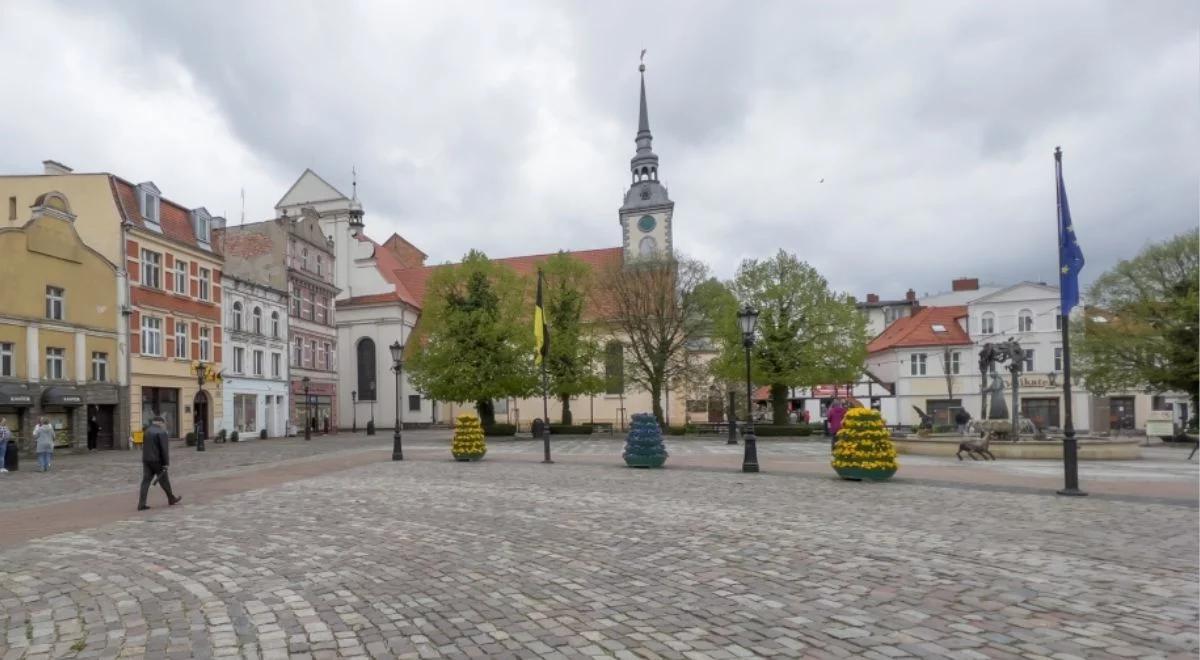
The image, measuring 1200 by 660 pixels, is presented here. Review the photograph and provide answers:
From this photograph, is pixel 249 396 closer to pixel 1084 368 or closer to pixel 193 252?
pixel 193 252

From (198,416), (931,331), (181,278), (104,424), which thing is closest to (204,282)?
(181,278)

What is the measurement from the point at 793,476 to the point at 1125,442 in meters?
13.5

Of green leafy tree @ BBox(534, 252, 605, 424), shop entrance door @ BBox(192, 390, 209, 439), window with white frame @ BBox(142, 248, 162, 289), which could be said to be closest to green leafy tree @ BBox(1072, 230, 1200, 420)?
green leafy tree @ BBox(534, 252, 605, 424)

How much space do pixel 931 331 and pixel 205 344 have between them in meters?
50.7

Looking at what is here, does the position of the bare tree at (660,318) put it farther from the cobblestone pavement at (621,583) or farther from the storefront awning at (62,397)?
the cobblestone pavement at (621,583)

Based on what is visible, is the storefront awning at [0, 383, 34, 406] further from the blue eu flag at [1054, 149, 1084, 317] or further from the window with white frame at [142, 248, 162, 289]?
the blue eu flag at [1054, 149, 1084, 317]

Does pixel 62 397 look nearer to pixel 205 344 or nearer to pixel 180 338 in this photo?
pixel 180 338

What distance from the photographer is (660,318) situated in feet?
140

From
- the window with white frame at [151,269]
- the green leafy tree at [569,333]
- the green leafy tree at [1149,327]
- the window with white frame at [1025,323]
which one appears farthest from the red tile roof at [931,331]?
the window with white frame at [151,269]

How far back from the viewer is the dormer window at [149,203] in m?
38.4

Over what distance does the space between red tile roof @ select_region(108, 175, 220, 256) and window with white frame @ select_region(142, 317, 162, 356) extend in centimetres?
452

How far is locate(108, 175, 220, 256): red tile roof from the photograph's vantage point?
36.7 m

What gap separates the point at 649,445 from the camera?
2050cm

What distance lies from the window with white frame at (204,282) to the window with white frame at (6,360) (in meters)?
12.7
